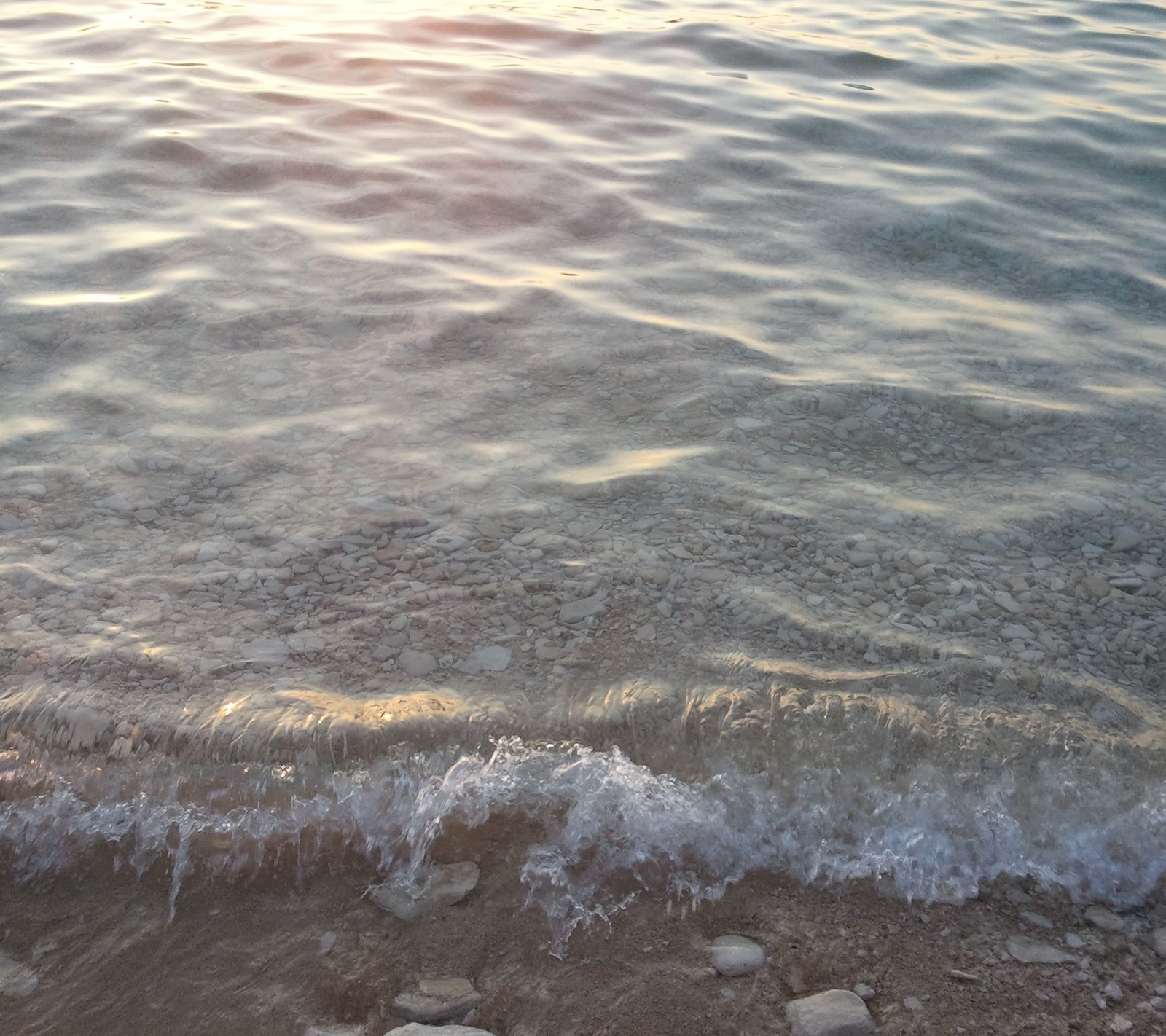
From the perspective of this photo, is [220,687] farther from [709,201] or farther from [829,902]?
[709,201]

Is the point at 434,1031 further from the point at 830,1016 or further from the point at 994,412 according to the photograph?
the point at 994,412

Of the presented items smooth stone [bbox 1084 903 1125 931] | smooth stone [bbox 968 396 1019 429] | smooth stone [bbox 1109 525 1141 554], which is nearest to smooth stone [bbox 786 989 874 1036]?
smooth stone [bbox 1084 903 1125 931]

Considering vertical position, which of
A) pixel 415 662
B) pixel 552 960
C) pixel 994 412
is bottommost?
pixel 552 960

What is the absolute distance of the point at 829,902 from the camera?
2160mm

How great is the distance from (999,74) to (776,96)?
1.88m

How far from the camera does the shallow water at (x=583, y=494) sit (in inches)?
91.2

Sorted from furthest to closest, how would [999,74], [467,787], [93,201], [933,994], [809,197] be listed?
[999,74] < [809,197] < [93,201] < [467,787] < [933,994]

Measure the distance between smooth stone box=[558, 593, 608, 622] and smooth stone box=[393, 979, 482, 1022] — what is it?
984 millimetres

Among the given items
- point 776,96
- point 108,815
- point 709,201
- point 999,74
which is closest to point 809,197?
point 709,201

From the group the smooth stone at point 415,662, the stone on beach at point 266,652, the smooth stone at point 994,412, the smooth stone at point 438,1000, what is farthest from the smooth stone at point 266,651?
the smooth stone at point 994,412

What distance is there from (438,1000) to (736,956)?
0.58 metres

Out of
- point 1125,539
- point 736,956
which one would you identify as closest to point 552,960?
point 736,956

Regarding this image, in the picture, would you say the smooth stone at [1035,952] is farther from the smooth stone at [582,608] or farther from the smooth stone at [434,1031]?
the smooth stone at [582,608]

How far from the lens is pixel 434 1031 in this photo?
188cm
